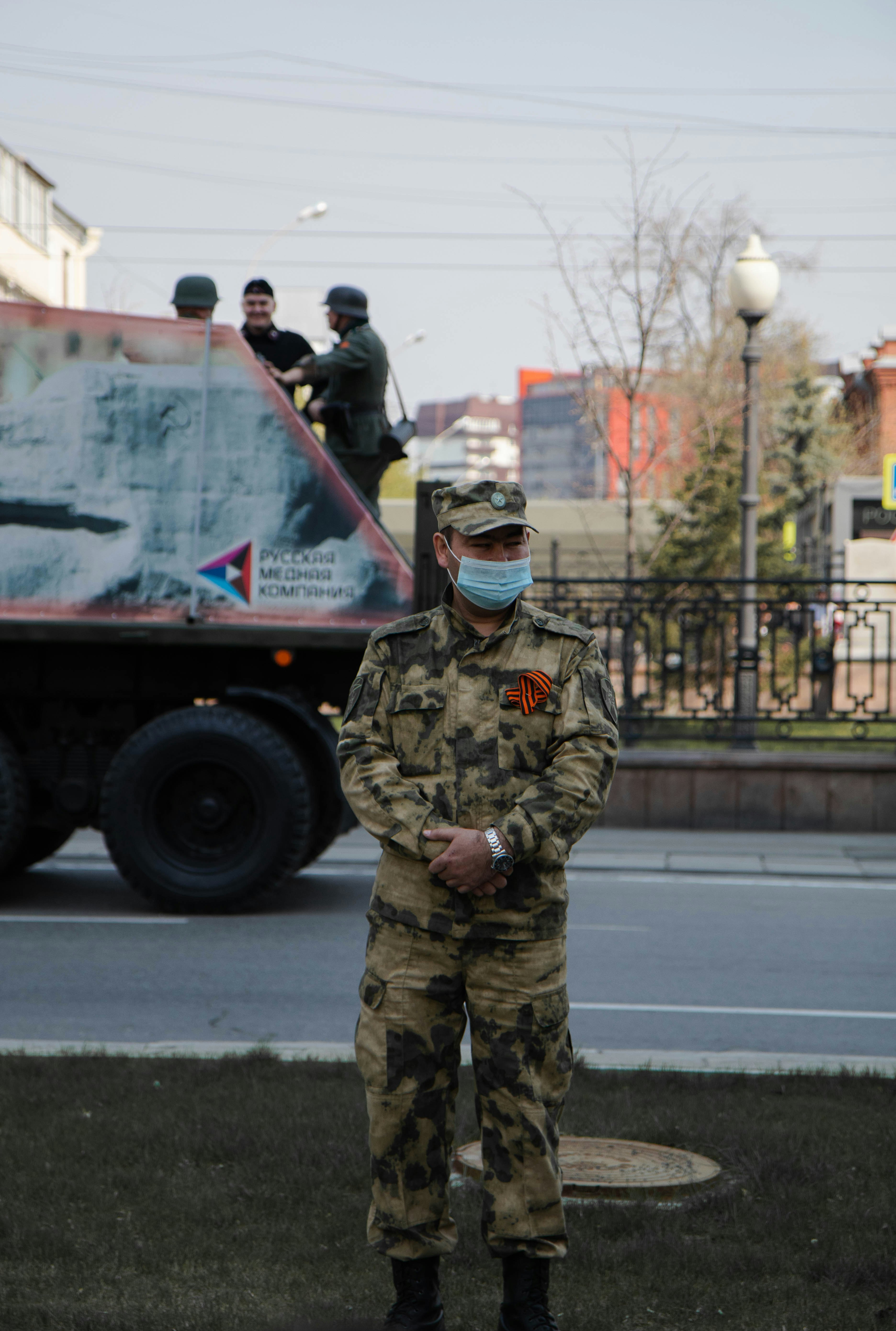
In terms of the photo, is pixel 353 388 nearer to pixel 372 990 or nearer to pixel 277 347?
pixel 277 347

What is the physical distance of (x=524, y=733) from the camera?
3.29m

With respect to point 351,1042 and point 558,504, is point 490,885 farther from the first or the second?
point 558,504

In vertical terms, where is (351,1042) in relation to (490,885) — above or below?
below

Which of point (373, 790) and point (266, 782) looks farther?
point (266, 782)

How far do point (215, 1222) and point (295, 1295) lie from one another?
520mm

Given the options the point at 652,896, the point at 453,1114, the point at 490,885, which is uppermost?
the point at 490,885

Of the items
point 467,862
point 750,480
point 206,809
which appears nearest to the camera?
point 467,862

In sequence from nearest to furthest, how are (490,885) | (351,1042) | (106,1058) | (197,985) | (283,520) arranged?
(490,885) → (106,1058) → (351,1042) → (197,985) → (283,520)

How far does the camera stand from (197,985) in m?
7.29

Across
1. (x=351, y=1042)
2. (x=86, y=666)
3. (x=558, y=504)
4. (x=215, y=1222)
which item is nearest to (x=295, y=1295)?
(x=215, y=1222)

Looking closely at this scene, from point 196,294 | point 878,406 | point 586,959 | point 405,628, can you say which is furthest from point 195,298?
point 878,406

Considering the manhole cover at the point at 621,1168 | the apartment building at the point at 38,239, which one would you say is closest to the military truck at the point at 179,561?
the manhole cover at the point at 621,1168

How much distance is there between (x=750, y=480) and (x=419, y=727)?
11.2m

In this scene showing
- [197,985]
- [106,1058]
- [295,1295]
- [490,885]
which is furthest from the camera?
[197,985]
